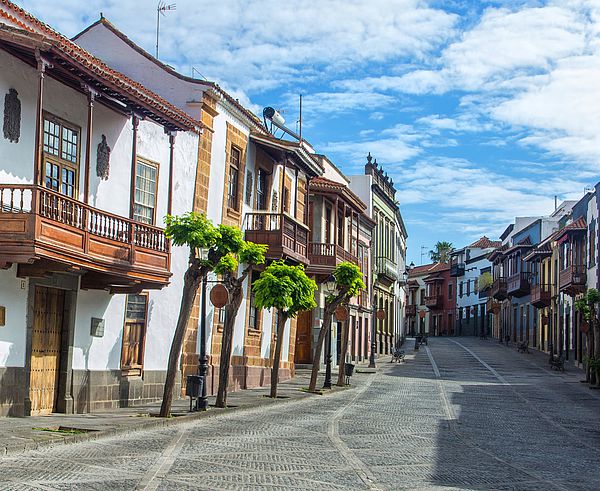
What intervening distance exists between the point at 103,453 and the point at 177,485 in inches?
116

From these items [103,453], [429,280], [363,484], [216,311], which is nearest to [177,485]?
[363,484]

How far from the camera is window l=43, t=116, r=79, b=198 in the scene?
1828 centimetres

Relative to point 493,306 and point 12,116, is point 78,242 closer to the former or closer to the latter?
point 12,116

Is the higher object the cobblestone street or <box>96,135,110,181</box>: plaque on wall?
<box>96,135,110,181</box>: plaque on wall

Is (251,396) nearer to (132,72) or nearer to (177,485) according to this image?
(132,72)

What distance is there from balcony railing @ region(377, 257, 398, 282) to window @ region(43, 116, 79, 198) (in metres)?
39.0

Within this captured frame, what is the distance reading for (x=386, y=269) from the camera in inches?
2354

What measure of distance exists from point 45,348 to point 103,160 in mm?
4158

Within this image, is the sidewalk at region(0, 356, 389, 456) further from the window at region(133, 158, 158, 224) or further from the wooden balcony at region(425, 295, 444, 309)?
the wooden balcony at region(425, 295, 444, 309)

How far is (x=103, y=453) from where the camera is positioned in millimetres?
12844

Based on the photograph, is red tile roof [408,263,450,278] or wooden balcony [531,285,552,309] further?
red tile roof [408,263,450,278]

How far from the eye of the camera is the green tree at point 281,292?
82.8 ft

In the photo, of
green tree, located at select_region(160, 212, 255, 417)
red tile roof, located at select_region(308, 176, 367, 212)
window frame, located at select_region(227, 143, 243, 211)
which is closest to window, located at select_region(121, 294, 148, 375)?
green tree, located at select_region(160, 212, 255, 417)

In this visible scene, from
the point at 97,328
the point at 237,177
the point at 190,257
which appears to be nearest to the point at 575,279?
the point at 237,177
